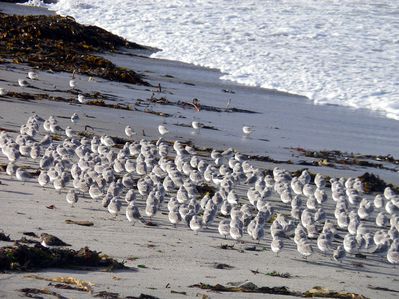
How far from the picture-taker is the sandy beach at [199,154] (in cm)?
607

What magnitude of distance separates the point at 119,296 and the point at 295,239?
249cm

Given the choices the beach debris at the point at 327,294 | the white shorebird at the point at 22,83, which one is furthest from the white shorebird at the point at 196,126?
the beach debris at the point at 327,294

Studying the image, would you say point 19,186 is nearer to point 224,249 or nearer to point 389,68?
point 224,249

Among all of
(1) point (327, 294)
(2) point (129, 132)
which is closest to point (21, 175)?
(2) point (129, 132)

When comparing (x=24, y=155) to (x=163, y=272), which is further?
(x=24, y=155)

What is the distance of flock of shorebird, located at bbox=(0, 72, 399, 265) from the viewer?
7512mm

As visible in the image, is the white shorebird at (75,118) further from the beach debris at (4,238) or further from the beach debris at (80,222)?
the beach debris at (4,238)

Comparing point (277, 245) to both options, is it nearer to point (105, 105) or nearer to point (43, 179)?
point (43, 179)

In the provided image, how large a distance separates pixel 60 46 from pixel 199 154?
270 inches

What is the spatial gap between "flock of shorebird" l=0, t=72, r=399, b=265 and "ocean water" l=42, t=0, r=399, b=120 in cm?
614

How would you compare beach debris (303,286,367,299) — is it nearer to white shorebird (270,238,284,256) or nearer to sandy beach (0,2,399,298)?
sandy beach (0,2,399,298)

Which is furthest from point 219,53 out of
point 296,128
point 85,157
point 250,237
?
point 250,237

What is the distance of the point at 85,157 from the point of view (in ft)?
29.5

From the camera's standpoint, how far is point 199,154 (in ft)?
35.2
